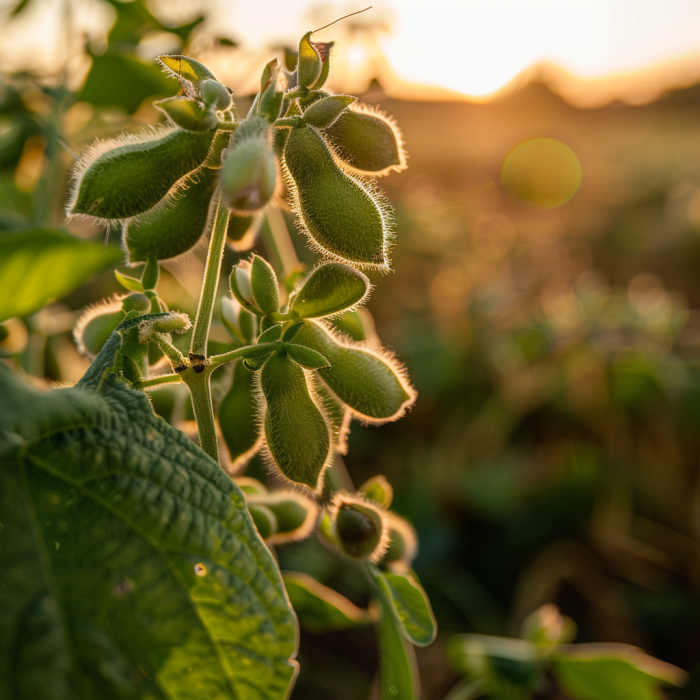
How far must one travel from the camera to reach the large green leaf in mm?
363

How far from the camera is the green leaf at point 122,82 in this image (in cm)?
107

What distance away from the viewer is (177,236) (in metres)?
0.55

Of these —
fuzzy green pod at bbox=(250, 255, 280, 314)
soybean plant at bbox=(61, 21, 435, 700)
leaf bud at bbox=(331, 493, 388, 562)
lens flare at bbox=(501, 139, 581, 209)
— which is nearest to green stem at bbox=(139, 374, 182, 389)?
soybean plant at bbox=(61, 21, 435, 700)

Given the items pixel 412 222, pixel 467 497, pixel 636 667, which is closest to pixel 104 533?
pixel 636 667

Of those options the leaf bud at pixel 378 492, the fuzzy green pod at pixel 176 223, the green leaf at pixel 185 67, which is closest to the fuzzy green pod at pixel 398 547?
the leaf bud at pixel 378 492

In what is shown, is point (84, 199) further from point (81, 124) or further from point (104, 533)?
point (81, 124)

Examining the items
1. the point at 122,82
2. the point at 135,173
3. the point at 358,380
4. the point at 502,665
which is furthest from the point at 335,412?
the point at 122,82

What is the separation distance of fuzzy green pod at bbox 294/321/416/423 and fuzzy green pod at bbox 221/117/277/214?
17cm

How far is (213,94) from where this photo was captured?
1.47 ft

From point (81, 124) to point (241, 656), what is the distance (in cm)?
112

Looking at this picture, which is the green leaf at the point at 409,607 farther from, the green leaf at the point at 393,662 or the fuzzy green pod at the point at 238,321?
the fuzzy green pod at the point at 238,321

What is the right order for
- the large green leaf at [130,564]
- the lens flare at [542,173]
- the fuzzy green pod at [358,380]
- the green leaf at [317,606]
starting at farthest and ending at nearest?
the lens flare at [542,173] → the green leaf at [317,606] → the fuzzy green pod at [358,380] → the large green leaf at [130,564]

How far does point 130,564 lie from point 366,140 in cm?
36

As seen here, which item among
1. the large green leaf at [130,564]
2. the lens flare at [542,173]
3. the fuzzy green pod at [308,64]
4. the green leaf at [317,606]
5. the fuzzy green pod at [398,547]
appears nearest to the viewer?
the large green leaf at [130,564]
